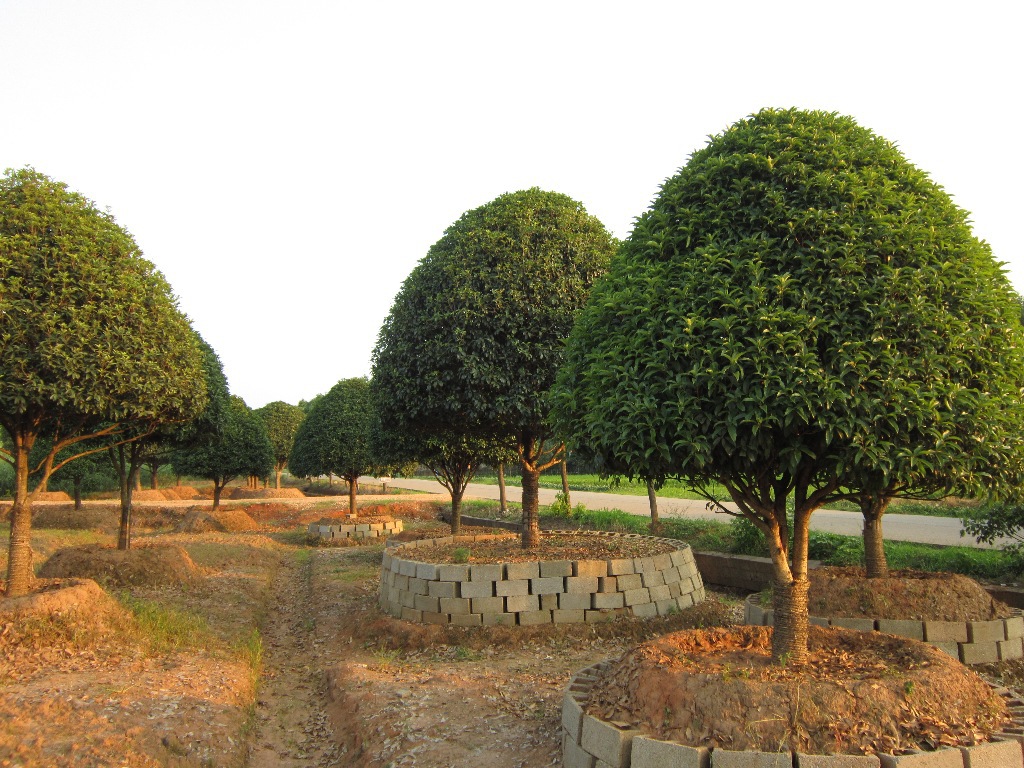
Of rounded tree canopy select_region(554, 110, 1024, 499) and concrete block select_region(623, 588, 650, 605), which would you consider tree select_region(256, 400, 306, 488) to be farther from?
rounded tree canopy select_region(554, 110, 1024, 499)

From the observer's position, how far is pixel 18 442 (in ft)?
27.8

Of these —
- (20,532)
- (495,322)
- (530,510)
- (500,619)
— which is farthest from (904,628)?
(20,532)

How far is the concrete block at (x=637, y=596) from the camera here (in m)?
8.69

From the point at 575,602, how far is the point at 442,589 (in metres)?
1.57

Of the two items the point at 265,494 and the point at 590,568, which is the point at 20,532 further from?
the point at 265,494

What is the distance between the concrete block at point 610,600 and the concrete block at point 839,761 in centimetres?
484

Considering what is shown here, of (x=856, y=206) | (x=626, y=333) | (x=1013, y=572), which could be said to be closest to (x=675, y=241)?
(x=626, y=333)

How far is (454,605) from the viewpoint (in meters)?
8.62

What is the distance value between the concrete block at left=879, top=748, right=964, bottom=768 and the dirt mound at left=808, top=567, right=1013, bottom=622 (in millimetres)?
3327

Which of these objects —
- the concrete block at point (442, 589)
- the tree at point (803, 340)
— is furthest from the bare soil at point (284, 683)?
the tree at point (803, 340)

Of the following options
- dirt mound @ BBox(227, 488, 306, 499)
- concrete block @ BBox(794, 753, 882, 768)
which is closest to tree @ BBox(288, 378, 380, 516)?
dirt mound @ BBox(227, 488, 306, 499)

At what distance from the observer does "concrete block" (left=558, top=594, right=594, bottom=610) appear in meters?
8.55

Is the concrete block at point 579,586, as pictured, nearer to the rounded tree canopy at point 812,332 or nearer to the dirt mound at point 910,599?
the dirt mound at point 910,599

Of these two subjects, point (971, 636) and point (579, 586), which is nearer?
point (971, 636)
